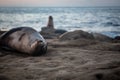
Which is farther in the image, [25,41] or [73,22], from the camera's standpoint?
Result: [73,22]

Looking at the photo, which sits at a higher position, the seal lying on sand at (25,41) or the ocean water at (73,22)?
Answer: the seal lying on sand at (25,41)

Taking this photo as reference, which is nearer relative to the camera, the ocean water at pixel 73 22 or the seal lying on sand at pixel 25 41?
the seal lying on sand at pixel 25 41

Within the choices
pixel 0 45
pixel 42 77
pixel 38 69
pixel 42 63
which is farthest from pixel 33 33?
pixel 42 77

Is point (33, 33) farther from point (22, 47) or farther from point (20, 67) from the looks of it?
point (20, 67)

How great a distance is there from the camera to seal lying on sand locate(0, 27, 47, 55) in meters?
4.84

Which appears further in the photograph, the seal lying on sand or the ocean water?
the ocean water

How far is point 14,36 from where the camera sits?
5.57 metres

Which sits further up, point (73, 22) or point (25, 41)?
point (25, 41)

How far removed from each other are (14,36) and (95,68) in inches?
117

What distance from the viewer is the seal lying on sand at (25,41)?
4.84 meters

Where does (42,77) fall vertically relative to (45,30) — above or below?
above

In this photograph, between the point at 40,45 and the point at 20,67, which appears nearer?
the point at 20,67

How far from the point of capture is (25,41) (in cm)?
518

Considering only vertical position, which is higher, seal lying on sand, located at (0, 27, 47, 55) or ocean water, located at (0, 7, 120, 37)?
seal lying on sand, located at (0, 27, 47, 55)
